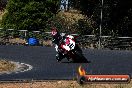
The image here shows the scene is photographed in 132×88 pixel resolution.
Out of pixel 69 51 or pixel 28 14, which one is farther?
pixel 28 14

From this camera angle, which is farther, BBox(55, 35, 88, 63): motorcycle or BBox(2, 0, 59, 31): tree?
BBox(2, 0, 59, 31): tree

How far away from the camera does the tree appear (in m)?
49.8

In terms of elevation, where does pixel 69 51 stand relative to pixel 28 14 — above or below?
below

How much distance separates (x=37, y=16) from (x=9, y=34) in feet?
20.0

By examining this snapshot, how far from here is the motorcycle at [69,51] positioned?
85.7 feet

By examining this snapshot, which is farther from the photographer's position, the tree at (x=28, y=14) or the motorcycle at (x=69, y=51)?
the tree at (x=28, y=14)

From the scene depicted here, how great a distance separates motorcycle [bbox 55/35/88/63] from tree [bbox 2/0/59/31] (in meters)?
22.9

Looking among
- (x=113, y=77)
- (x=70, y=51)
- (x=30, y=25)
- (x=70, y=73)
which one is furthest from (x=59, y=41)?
(x=30, y=25)

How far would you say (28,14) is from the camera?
2007 inches

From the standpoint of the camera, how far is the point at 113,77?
13.6 m

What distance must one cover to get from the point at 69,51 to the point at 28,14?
2520 cm

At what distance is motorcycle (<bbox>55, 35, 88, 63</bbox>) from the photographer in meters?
26.1

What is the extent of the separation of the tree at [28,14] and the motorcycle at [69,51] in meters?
22.9

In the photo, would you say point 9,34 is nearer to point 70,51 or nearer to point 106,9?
point 106,9
